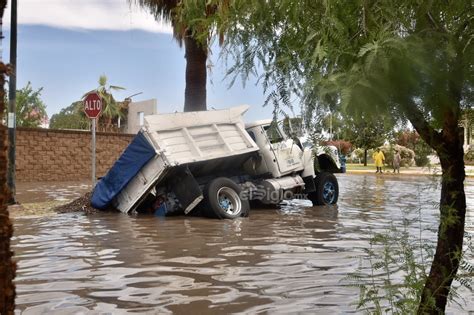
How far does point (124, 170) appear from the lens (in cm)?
1193

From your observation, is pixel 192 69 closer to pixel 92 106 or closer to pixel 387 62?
pixel 92 106

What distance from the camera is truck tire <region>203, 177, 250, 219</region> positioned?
37.9ft

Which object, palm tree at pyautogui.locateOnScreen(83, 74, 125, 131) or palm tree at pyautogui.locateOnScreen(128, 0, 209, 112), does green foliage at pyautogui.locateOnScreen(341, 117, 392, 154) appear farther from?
palm tree at pyautogui.locateOnScreen(83, 74, 125, 131)

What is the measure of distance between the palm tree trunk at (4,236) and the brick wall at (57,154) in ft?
75.4

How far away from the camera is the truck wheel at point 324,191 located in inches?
579

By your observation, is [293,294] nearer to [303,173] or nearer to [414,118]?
[414,118]

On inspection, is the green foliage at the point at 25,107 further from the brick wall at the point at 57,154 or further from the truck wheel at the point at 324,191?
the truck wheel at the point at 324,191

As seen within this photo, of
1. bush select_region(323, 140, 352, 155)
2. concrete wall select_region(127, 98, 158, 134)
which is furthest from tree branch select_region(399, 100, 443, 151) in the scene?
concrete wall select_region(127, 98, 158, 134)

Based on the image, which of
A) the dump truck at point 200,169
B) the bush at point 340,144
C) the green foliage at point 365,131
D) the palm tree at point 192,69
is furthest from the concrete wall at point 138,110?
the green foliage at point 365,131

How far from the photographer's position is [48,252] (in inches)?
309

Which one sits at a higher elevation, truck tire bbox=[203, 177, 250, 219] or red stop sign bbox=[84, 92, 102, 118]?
red stop sign bbox=[84, 92, 102, 118]

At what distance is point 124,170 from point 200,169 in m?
1.66

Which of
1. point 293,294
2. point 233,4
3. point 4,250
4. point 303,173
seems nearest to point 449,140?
point 233,4

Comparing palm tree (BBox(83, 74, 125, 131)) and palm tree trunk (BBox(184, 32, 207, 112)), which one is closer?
palm tree trunk (BBox(184, 32, 207, 112))
